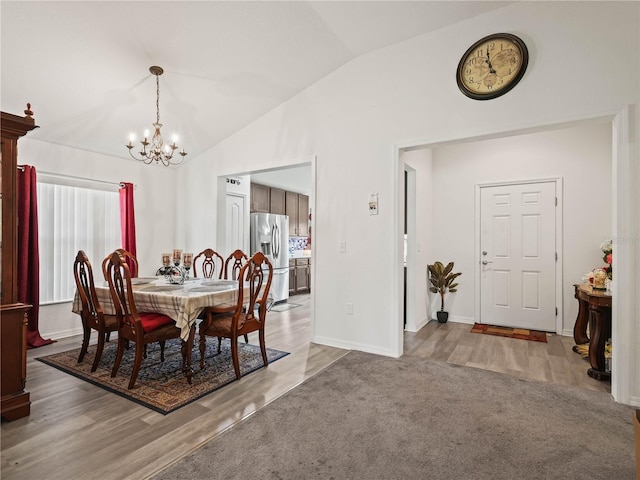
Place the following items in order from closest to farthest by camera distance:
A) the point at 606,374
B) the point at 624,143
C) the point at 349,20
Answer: the point at 624,143 < the point at 606,374 < the point at 349,20

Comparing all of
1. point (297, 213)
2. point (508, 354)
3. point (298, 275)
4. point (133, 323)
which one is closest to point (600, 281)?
point (508, 354)

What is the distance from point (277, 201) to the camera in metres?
7.25

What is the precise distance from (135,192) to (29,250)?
1448 mm

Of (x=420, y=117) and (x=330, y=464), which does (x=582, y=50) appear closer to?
(x=420, y=117)

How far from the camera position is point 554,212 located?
4293mm

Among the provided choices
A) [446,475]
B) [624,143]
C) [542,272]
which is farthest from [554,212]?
[446,475]

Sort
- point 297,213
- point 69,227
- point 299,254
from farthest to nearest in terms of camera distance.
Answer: point 297,213 → point 299,254 → point 69,227

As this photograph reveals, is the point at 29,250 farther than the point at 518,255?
No

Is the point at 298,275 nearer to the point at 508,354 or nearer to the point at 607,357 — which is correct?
the point at 508,354

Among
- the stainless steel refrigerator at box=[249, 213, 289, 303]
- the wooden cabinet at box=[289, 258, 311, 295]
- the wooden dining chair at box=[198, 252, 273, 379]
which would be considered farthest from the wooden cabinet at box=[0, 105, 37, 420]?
the wooden cabinet at box=[289, 258, 311, 295]

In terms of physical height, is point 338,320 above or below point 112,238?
below

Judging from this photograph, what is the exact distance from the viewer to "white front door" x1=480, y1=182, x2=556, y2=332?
4348 millimetres

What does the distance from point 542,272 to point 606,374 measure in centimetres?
180

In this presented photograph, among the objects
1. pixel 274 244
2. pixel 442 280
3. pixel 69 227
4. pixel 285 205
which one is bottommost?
pixel 442 280
